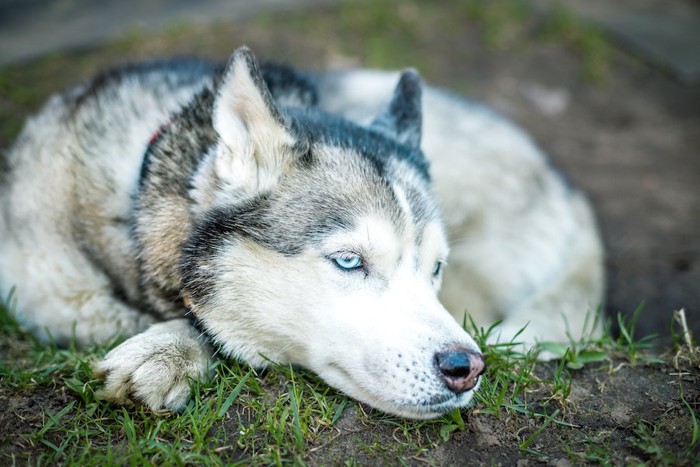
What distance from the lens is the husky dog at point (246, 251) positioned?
2.51 meters

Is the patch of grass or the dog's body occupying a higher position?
the dog's body

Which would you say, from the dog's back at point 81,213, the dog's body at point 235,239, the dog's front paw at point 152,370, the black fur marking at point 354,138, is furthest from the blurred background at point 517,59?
the dog's front paw at point 152,370

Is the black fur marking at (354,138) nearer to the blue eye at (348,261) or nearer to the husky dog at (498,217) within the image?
the blue eye at (348,261)

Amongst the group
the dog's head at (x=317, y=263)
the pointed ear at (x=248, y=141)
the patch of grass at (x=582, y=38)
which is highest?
the pointed ear at (x=248, y=141)

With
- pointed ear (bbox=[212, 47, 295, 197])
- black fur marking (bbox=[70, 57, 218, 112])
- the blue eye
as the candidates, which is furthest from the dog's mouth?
black fur marking (bbox=[70, 57, 218, 112])

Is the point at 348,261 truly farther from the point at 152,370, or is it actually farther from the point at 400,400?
the point at 152,370

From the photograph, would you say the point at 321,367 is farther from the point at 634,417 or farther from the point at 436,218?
the point at 634,417

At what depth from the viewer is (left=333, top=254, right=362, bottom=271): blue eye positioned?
2570mm

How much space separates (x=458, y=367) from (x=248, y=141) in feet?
4.01

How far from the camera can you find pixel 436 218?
3010mm

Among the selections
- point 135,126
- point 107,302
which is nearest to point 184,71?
point 135,126

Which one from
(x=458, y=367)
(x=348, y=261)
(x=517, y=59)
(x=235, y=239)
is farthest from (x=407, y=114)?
(x=517, y=59)

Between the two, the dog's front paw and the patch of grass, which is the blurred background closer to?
the patch of grass

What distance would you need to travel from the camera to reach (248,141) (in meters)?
2.75
